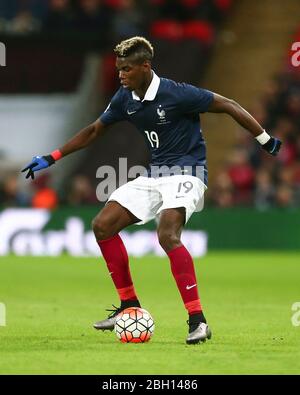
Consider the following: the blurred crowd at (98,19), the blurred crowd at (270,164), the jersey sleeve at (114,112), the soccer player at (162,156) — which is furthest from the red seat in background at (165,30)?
the soccer player at (162,156)

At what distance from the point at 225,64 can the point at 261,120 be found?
3.37 metres

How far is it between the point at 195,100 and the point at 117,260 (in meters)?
1.46

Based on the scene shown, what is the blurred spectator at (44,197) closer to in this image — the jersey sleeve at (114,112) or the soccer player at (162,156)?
the jersey sleeve at (114,112)

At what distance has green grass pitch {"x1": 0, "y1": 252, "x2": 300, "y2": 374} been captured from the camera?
805cm

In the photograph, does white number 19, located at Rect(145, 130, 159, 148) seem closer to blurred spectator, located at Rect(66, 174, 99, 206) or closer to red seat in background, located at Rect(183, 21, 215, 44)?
blurred spectator, located at Rect(66, 174, 99, 206)

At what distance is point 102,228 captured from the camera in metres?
9.62

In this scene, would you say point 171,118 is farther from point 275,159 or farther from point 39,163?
point 275,159

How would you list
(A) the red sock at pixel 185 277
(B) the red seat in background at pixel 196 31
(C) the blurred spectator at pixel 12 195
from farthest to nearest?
1. (B) the red seat in background at pixel 196 31
2. (C) the blurred spectator at pixel 12 195
3. (A) the red sock at pixel 185 277

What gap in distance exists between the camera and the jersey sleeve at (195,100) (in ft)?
31.2

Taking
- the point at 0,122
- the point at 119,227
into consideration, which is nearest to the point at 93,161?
the point at 0,122

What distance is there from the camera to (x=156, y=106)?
379 inches

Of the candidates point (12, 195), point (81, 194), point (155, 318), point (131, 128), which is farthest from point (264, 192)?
point (155, 318)

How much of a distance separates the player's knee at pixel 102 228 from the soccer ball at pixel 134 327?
69 centimetres

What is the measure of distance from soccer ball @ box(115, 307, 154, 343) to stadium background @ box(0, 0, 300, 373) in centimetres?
953
